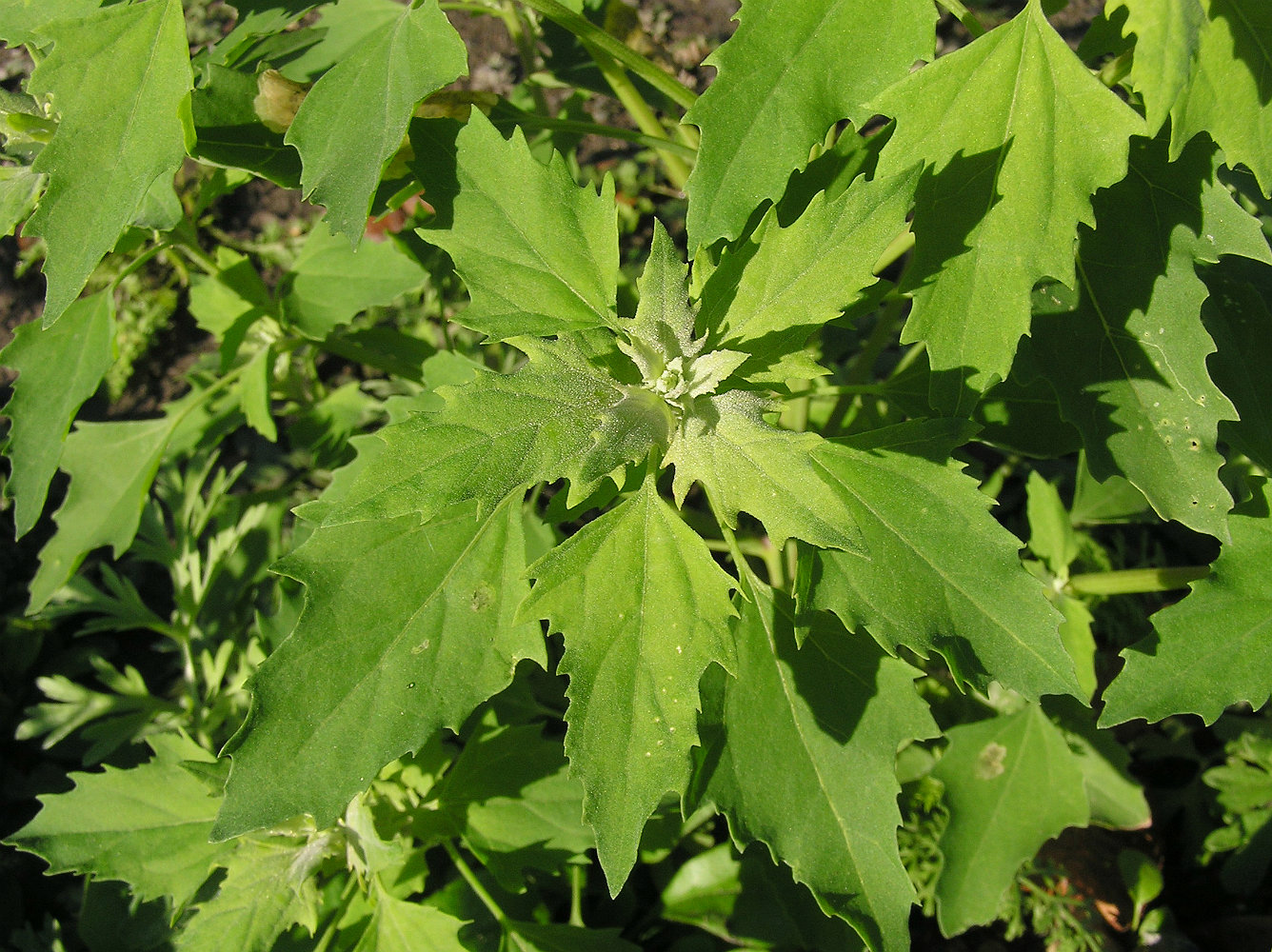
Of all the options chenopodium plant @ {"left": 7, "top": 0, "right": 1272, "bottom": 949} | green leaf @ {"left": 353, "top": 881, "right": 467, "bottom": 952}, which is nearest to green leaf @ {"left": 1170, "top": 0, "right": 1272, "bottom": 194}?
chenopodium plant @ {"left": 7, "top": 0, "right": 1272, "bottom": 949}

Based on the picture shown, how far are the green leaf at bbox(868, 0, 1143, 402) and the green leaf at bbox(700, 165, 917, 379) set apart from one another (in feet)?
0.41

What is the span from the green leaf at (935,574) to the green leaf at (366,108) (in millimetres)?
794

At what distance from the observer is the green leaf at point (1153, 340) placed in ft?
4.71

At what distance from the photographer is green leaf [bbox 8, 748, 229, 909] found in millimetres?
1753

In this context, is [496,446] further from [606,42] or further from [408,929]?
[408,929]

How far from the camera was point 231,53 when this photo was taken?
5.09 feet

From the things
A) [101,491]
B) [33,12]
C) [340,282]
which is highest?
[33,12]

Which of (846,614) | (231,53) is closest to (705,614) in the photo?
(846,614)

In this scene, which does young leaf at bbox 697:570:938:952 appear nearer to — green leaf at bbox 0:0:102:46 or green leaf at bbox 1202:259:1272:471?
green leaf at bbox 1202:259:1272:471

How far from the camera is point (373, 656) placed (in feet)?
4.60

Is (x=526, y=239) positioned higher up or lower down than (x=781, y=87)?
lower down

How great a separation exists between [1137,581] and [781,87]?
1127 mm

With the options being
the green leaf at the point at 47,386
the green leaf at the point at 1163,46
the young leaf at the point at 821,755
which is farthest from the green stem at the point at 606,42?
the green leaf at the point at 47,386

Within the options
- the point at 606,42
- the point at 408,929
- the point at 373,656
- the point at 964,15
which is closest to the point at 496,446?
the point at 373,656
